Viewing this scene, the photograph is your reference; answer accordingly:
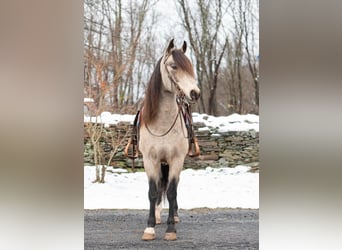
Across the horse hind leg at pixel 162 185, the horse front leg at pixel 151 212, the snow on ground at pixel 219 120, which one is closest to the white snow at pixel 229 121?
the snow on ground at pixel 219 120

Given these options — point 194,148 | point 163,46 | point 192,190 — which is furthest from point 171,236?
point 163,46

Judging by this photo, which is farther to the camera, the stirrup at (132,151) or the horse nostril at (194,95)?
the stirrup at (132,151)

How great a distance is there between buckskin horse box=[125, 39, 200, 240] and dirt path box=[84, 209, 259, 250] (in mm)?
52

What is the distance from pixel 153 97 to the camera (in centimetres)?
326

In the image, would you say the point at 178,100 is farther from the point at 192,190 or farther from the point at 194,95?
the point at 192,190

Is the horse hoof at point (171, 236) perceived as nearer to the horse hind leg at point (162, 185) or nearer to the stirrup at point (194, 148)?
the horse hind leg at point (162, 185)

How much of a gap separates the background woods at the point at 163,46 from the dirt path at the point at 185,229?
0.67m

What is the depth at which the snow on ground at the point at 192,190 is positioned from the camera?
10.8 ft

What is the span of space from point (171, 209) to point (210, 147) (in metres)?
0.48
